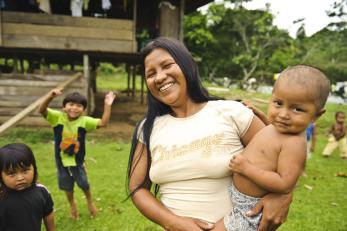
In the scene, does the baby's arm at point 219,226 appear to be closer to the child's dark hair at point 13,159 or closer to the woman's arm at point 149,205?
the woman's arm at point 149,205

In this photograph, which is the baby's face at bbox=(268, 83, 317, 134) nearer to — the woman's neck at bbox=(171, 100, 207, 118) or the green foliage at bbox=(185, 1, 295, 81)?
the woman's neck at bbox=(171, 100, 207, 118)

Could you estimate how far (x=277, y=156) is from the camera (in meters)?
1.57

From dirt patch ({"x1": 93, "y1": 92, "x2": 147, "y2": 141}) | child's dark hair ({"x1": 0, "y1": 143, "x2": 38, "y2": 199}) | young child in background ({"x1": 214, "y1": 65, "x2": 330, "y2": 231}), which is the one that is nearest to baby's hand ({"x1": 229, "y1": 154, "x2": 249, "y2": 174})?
young child in background ({"x1": 214, "y1": 65, "x2": 330, "y2": 231})

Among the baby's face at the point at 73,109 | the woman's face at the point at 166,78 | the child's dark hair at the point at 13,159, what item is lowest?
the child's dark hair at the point at 13,159

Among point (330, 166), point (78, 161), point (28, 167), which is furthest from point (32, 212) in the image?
point (330, 166)

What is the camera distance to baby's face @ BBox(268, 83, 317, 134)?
1523mm

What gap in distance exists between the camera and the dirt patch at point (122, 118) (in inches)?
379

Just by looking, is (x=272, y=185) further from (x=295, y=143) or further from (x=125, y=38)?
(x=125, y=38)

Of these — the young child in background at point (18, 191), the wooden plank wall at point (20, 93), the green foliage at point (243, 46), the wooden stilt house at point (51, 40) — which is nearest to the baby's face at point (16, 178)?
the young child in background at point (18, 191)

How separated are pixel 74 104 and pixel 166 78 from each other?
7.69 ft

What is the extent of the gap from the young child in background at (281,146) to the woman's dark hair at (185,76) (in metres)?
0.42

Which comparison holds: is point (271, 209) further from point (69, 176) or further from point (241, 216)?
point (69, 176)

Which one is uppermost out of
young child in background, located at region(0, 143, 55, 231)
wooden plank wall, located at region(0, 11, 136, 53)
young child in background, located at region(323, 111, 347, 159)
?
wooden plank wall, located at region(0, 11, 136, 53)

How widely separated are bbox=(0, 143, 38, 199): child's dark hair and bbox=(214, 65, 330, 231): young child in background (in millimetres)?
1566
